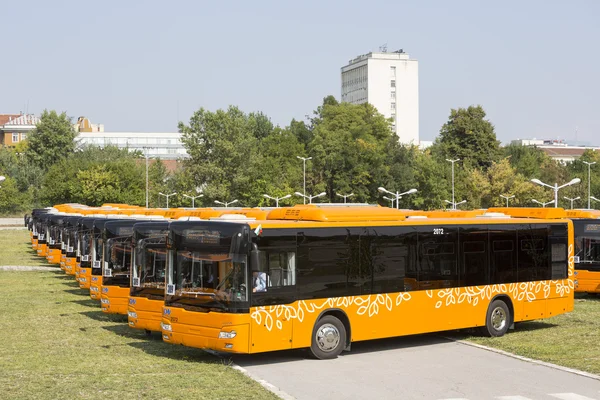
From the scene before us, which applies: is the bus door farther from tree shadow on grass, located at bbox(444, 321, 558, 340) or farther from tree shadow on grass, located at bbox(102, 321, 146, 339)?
tree shadow on grass, located at bbox(444, 321, 558, 340)

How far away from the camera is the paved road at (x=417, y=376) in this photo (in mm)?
14062

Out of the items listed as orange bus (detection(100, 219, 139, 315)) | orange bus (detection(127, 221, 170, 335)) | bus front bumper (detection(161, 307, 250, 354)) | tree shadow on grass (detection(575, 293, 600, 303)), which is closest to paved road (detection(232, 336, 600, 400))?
bus front bumper (detection(161, 307, 250, 354))

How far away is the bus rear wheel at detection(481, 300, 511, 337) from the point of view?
20.6 metres

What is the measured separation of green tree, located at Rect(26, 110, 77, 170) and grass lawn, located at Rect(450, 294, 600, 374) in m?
108

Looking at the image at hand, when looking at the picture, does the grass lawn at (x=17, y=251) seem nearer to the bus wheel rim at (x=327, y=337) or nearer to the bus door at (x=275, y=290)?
the bus wheel rim at (x=327, y=337)

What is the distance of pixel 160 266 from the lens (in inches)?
735

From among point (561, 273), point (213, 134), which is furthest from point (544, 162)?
point (561, 273)

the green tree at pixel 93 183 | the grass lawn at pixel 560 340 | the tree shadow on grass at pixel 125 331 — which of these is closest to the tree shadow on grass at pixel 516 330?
the grass lawn at pixel 560 340

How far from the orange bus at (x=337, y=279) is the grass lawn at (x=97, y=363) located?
0.87 meters

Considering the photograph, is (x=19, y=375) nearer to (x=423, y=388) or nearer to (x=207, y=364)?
(x=207, y=364)

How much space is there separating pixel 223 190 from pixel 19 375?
305ft

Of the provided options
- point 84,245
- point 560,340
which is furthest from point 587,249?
point 84,245

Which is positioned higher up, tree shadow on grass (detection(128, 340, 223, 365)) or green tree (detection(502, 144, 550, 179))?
green tree (detection(502, 144, 550, 179))

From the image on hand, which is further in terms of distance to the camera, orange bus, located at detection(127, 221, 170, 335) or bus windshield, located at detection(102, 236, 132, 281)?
bus windshield, located at detection(102, 236, 132, 281)
